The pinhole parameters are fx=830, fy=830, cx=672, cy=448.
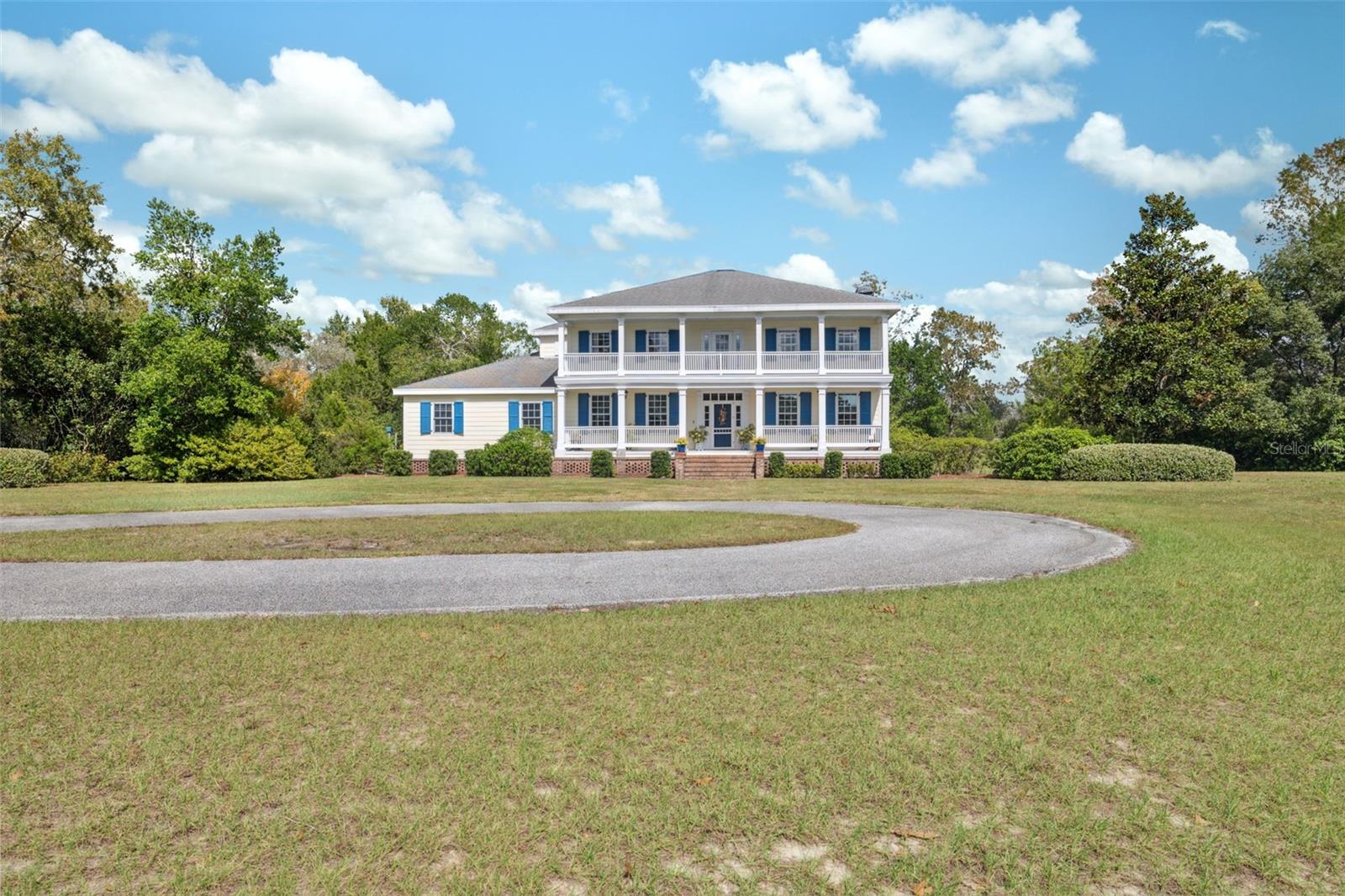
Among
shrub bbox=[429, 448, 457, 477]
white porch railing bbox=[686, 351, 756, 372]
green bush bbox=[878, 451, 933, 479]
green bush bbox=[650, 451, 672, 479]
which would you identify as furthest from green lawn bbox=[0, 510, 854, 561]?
white porch railing bbox=[686, 351, 756, 372]

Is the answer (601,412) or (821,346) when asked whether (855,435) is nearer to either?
(821,346)

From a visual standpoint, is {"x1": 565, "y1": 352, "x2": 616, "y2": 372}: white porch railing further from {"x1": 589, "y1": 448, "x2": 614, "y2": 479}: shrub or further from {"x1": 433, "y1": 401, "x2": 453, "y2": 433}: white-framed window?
{"x1": 433, "y1": 401, "x2": 453, "y2": 433}: white-framed window

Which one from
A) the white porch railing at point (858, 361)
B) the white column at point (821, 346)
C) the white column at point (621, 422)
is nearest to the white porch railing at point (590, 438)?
the white column at point (621, 422)

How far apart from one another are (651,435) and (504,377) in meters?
7.37

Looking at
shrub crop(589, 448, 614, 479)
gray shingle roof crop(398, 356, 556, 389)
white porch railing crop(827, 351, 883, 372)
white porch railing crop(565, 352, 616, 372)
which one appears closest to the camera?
shrub crop(589, 448, 614, 479)

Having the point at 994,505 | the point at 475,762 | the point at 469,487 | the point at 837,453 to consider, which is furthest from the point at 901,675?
the point at 837,453

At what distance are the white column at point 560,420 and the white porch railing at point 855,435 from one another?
10140 mm

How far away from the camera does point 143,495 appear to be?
20438 millimetres

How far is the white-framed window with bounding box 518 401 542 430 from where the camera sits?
3303 cm

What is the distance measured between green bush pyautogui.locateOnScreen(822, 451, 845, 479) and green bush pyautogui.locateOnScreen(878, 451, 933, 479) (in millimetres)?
1549

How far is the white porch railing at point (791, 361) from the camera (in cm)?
3159

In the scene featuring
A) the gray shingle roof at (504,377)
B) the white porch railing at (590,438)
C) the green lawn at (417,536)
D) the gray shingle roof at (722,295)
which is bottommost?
the green lawn at (417,536)

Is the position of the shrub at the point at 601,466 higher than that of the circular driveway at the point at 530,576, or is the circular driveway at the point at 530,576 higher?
the shrub at the point at 601,466

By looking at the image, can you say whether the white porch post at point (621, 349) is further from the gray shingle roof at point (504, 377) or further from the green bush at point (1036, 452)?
the green bush at point (1036, 452)
